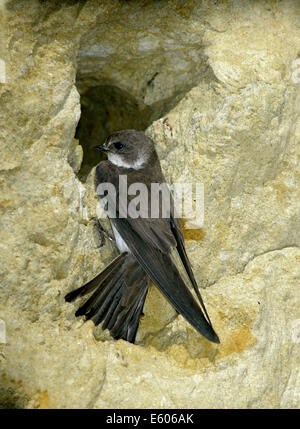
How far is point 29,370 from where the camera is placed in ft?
5.81

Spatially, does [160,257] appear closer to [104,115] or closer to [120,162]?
[120,162]

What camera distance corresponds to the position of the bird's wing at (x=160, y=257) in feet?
6.16

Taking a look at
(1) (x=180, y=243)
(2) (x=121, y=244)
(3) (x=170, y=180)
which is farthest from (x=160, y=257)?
(3) (x=170, y=180)

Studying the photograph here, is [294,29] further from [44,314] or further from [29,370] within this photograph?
[29,370]

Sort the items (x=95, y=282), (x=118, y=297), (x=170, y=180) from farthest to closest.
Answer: (x=170, y=180), (x=118, y=297), (x=95, y=282)

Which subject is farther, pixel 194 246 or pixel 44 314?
pixel 194 246

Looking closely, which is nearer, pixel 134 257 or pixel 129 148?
pixel 134 257

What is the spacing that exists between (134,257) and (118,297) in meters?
0.16

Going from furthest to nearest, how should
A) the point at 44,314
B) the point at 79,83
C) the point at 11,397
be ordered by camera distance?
the point at 79,83 < the point at 44,314 < the point at 11,397

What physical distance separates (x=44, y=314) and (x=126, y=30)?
3.61ft

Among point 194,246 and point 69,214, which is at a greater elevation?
point 69,214

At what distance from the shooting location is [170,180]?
2.31 metres

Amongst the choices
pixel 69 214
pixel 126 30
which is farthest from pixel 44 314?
pixel 126 30
